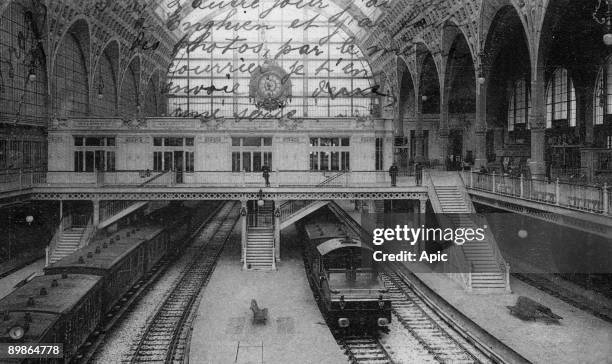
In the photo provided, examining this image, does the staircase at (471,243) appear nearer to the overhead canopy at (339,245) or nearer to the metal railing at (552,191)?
the metal railing at (552,191)

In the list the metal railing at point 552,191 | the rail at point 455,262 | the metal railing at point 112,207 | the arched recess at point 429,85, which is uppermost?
the arched recess at point 429,85

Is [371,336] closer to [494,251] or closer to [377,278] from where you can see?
[377,278]

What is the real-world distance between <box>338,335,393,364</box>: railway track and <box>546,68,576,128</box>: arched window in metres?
23.7

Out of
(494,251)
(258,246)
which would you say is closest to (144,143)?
(258,246)

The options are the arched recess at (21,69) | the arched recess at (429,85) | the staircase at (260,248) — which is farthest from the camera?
the arched recess at (429,85)

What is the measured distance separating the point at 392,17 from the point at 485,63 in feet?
56.2

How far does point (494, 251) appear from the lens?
24.4 metres

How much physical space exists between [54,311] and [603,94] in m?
30.1

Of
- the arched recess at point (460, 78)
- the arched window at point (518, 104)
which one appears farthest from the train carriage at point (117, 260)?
the arched window at point (518, 104)

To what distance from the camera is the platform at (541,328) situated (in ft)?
51.5

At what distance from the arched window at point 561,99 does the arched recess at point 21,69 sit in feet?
102

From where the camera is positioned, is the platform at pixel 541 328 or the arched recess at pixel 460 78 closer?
the platform at pixel 541 328

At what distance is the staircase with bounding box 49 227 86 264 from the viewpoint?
27656 mm

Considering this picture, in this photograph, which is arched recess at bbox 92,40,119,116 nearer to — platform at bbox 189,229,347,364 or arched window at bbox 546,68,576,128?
platform at bbox 189,229,347,364
